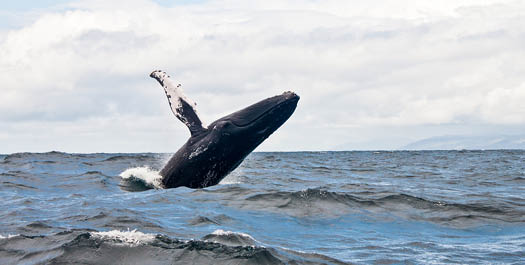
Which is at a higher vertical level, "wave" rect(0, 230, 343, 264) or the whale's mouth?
the whale's mouth

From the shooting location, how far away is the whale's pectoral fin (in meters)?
10.8

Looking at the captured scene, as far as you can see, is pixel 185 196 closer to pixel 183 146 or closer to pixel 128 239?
pixel 183 146

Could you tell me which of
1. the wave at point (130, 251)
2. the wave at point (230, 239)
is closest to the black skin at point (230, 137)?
the wave at point (230, 239)

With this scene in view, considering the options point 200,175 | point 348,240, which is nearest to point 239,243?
point 348,240

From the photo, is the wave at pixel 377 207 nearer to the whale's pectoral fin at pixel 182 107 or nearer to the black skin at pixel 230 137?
the black skin at pixel 230 137

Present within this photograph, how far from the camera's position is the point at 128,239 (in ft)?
21.1

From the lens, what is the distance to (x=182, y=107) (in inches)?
427

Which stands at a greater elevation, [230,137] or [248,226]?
[230,137]

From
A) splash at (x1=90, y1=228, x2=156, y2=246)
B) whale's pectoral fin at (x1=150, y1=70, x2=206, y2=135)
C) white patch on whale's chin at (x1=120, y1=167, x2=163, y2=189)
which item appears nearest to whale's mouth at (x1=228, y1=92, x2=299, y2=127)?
whale's pectoral fin at (x1=150, y1=70, x2=206, y2=135)

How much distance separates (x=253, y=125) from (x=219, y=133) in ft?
2.13

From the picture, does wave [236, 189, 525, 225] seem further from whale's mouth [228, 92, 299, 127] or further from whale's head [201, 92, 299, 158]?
whale's mouth [228, 92, 299, 127]

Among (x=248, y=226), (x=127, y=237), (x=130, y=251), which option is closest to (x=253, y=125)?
(x=248, y=226)

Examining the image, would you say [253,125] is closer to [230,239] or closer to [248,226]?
[248,226]

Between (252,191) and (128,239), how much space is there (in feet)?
18.8
